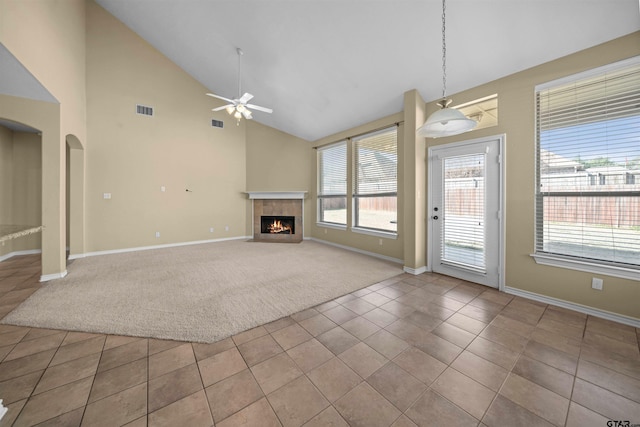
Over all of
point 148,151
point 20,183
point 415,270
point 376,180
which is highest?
point 148,151

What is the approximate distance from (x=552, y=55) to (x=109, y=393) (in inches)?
203

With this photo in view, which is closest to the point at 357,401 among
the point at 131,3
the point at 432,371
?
the point at 432,371

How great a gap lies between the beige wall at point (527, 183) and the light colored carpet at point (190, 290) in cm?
169

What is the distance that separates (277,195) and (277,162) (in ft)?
3.39

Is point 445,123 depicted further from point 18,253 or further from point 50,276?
point 18,253

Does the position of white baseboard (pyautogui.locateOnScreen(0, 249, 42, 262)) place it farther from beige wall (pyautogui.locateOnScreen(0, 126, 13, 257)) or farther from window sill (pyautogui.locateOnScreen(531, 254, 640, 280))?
window sill (pyautogui.locateOnScreen(531, 254, 640, 280))

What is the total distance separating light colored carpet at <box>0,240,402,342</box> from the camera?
2.37m

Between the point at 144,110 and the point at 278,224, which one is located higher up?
the point at 144,110

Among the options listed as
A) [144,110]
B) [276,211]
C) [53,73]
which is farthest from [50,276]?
[276,211]

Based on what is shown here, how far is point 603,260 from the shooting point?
2.52 metres

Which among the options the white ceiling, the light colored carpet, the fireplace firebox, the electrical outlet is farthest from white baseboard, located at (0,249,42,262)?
the electrical outlet

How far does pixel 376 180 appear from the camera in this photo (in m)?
5.09

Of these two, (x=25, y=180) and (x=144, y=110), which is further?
(x=144, y=110)

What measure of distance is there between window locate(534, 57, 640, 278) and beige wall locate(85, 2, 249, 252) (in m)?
6.59
